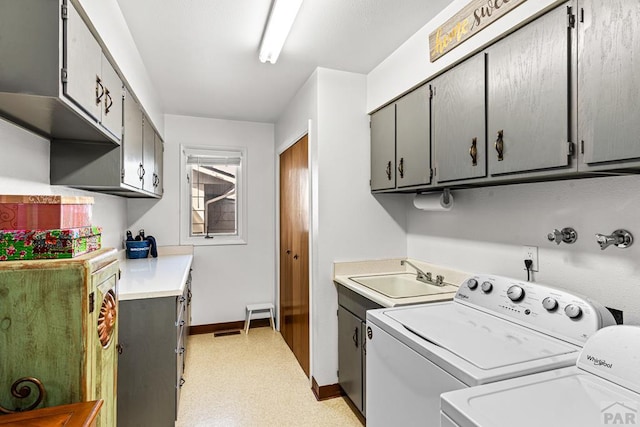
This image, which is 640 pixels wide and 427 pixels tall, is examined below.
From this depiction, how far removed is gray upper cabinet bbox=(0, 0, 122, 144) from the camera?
940 mm

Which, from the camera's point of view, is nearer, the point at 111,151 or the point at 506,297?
the point at 506,297

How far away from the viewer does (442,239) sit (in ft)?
7.40

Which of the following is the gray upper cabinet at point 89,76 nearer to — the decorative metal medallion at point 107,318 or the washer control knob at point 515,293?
the decorative metal medallion at point 107,318

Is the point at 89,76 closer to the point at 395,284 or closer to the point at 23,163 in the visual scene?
the point at 23,163

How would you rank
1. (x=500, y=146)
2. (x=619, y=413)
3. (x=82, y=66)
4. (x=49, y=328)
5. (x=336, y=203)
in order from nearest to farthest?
1. (x=619, y=413)
2. (x=49, y=328)
3. (x=82, y=66)
4. (x=500, y=146)
5. (x=336, y=203)

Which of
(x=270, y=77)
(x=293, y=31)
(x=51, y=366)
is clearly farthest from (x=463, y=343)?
(x=270, y=77)

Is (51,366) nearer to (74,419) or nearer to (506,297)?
(74,419)

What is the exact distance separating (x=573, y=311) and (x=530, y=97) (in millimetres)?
851

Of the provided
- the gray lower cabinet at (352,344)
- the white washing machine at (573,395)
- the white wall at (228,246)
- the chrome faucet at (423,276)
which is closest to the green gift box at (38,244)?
the white washing machine at (573,395)

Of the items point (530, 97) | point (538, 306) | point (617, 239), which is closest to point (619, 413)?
point (538, 306)

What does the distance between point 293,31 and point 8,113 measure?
1.49 metres

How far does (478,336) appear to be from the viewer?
4.16 ft

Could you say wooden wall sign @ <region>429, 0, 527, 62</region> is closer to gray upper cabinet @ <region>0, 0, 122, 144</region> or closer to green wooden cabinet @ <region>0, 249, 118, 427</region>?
gray upper cabinet @ <region>0, 0, 122, 144</region>

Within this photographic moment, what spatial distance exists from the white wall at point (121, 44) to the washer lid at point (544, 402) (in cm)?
182
